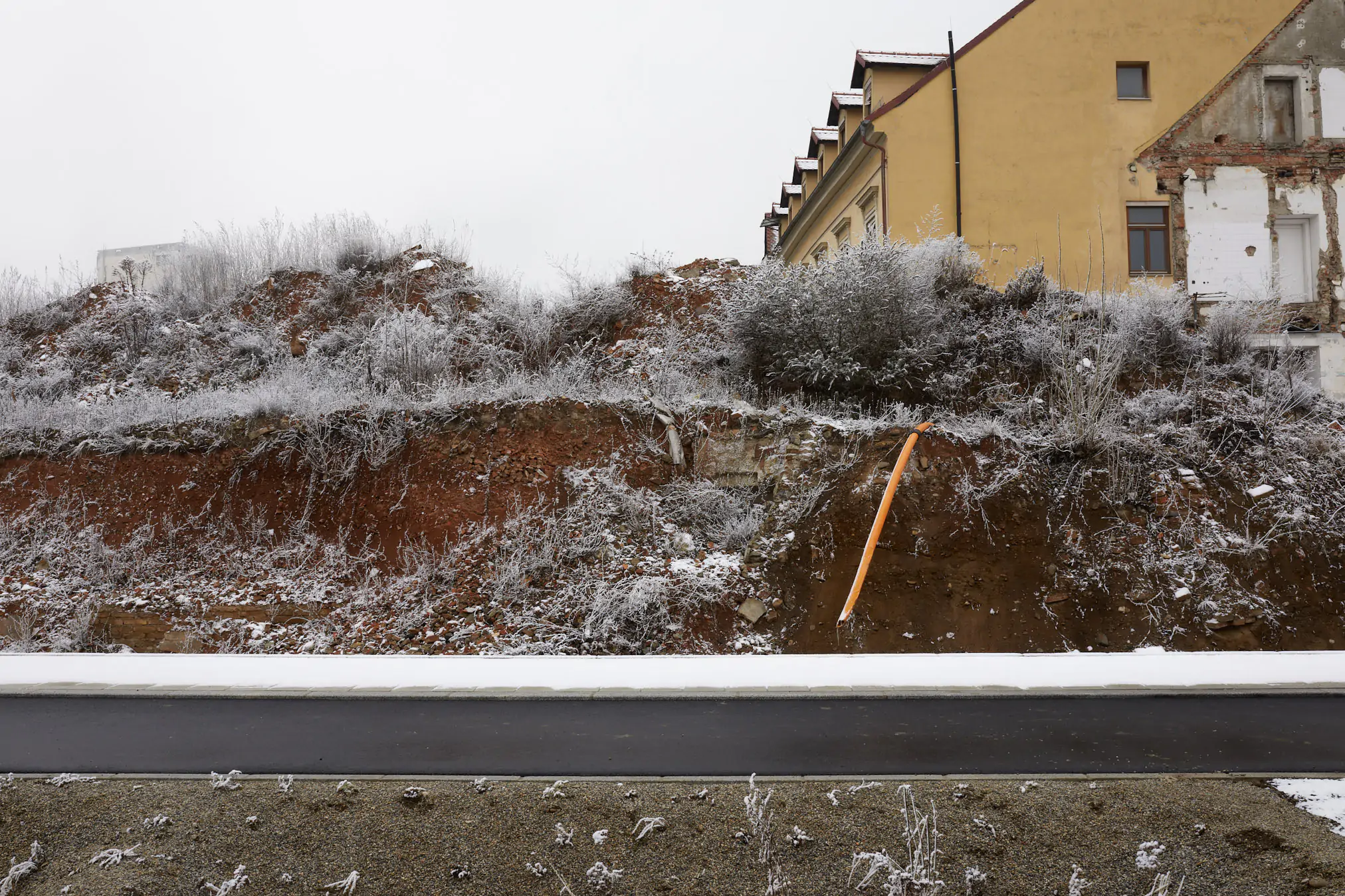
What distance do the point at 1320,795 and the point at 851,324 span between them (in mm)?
8905

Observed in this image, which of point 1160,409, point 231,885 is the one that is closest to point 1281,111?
point 1160,409

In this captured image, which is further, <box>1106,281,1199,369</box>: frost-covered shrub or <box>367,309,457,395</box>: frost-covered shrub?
<box>367,309,457,395</box>: frost-covered shrub

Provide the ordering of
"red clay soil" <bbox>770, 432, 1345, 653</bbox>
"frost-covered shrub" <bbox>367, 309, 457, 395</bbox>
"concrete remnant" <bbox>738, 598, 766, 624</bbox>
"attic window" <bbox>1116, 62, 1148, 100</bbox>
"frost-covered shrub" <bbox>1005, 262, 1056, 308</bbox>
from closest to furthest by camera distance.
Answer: "red clay soil" <bbox>770, 432, 1345, 653</bbox>
"concrete remnant" <bbox>738, 598, 766, 624</bbox>
"frost-covered shrub" <bbox>367, 309, 457, 395</bbox>
"frost-covered shrub" <bbox>1005, 262, 1056, 308</bbox>
"attic window" <bbox>1116, 62, 1148, 100</bbox>

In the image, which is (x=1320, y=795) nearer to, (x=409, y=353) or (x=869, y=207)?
(x=409, y=353)

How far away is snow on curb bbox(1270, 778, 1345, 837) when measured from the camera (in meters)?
3.81

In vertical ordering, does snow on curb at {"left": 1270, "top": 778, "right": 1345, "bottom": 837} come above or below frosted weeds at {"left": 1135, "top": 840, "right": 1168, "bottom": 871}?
above

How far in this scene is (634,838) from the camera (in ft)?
12.2

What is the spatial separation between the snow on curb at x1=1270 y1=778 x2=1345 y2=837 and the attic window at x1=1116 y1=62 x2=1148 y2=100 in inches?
703

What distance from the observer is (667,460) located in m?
10.9

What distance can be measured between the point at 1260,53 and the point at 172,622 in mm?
22867

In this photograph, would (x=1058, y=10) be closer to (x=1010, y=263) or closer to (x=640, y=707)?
(x=1010, y=263)

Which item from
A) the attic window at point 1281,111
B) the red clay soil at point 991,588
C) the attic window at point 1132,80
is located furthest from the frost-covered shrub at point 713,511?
the attic window at point 1281,111

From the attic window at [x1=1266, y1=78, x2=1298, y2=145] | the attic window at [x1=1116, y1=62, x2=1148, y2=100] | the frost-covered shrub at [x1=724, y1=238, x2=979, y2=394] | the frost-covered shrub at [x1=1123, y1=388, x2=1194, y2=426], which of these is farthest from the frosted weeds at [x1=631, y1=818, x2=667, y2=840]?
the attic window at [x1=1266, y1=78, x2=1298, y2=145]

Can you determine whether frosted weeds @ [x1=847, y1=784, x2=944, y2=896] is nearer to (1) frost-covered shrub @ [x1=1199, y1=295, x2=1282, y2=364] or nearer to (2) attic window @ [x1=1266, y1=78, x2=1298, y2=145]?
(1) frost-covered shrub @ [x1=1199, y1=295, x2=1282, y2=364]
